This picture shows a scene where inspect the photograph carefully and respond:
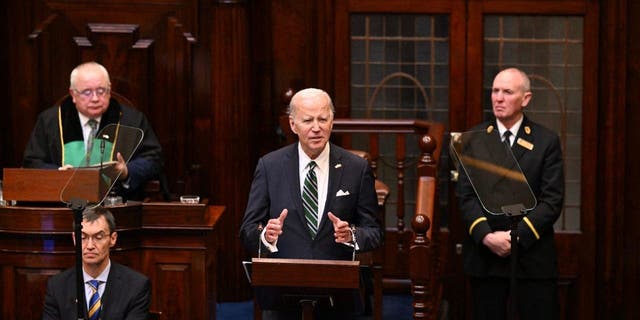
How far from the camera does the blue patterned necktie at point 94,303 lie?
533 centimetres

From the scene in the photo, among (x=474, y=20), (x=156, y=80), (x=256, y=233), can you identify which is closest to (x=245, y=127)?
(x=156, y=80)

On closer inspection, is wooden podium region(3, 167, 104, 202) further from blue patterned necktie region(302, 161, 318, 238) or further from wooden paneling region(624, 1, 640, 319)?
wooden paneling region(624, 1, 640, 319)

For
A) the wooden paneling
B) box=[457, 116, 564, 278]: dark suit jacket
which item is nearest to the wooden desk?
box=[457, 116, 564, 278]: dark suit jacket

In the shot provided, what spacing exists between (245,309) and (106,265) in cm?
225

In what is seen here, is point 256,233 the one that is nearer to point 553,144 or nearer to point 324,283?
point 324,283

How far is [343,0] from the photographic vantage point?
7965 millimetres

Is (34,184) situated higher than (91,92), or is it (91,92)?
(91,92)

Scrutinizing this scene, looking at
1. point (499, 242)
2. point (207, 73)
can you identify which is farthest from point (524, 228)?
point (207, 73)

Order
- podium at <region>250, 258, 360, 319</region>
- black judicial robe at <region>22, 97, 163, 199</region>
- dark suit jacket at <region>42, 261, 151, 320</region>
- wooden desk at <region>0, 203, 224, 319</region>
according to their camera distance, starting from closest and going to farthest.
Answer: podium at <region>250, 258, 360, 319</region> < dark suit jacket at <region>42, 261, 151, 320</region> < wooden desk at <region>0, 203, 224, 319</region> < black judicial robe at <region>22, 97, 163, 199</region>

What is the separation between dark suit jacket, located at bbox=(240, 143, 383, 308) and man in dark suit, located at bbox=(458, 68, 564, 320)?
130 cm

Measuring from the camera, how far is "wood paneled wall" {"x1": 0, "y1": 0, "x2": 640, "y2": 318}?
7.81 meters

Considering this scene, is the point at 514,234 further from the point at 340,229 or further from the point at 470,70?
the point at 470,70

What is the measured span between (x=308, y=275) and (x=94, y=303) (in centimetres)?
125

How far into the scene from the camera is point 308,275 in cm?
458
